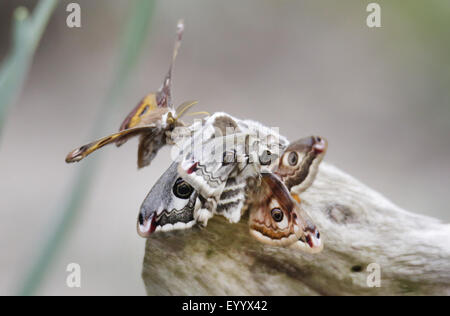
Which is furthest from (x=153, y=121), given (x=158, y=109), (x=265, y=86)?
(x=265, y=86)

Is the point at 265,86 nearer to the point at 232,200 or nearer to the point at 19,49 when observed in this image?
the point at 232,200

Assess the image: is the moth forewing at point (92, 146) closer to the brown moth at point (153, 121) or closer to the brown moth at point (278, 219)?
the brown moth at point (153, 121)

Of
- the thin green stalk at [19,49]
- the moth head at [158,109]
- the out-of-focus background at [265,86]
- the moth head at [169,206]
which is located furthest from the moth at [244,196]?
the out-of-focus background at [265,86]

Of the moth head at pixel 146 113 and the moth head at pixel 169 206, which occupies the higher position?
A: the moth head at pixel 146 113
